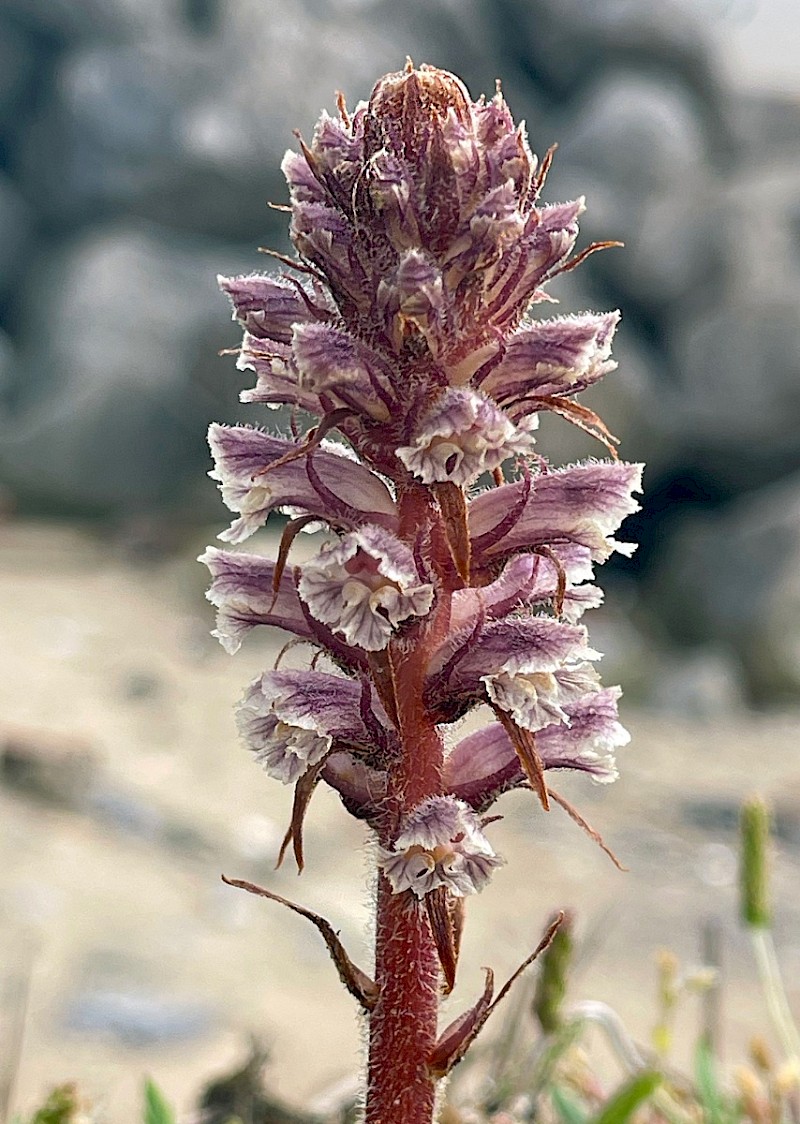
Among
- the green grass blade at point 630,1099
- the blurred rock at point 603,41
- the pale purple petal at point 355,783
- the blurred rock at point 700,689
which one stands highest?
the blurred rock at point 603,41

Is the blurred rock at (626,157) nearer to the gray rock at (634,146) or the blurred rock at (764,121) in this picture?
the gray rock at (634,146)

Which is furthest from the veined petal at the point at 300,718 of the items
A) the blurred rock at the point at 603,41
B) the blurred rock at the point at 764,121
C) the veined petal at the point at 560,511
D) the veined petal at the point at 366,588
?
the blurred rock at the point at 603,41

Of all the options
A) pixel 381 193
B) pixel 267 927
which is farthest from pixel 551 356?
pixel 267 927

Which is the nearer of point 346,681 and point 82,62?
point 346,681

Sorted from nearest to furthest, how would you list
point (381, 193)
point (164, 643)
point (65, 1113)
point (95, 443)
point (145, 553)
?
1. point (381, 193)
2. point (65, 1113)
3. point (164, 643)
4. point (145, 553)
5. point (95, 443)

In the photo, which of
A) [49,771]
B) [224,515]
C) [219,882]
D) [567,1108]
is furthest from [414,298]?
[224,515]

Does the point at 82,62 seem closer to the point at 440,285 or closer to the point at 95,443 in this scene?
the point at 95,443

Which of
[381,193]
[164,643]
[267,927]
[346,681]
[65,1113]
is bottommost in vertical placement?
[65,1113]
